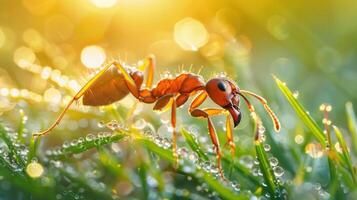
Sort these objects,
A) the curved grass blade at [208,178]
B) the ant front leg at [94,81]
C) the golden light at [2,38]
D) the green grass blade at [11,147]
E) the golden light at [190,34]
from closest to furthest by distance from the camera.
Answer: the curved grass blade at [208,178] < the green grass blade at [11,147] < the ant front leg at [94,81] < the golden light at [2,38] < the golden light at [190,34]

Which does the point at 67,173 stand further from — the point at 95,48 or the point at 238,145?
the point at 95,48

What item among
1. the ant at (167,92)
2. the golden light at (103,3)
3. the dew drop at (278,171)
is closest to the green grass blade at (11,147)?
the ant at (167,92)

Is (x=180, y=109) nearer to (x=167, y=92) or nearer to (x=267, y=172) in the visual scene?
(x=167, y=92)

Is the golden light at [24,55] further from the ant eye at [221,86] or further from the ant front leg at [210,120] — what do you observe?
the ant eye at [221,86]

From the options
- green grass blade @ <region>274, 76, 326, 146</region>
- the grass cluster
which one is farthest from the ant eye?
green grass blade @ <region>274, 76, 326, 146</region>

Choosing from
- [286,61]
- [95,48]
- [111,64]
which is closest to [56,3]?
[95,48]

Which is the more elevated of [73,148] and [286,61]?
[286,61]
